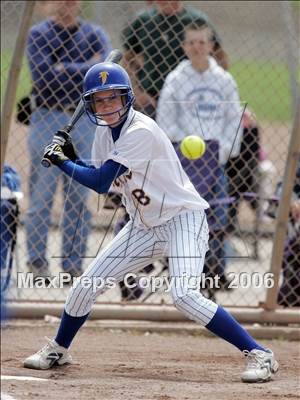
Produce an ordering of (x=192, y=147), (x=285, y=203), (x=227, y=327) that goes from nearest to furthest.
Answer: (x=227, y=327)
(x=192, y=147)
(x=285, y=203)

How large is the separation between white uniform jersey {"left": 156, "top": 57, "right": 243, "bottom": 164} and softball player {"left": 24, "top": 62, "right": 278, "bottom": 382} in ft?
4.74

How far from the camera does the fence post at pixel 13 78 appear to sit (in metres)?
6.38

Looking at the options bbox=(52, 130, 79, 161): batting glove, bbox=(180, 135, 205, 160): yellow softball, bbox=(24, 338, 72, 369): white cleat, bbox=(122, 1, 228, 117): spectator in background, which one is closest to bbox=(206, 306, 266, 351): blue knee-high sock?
bbox=(24, 338, 72, 369): white cleat

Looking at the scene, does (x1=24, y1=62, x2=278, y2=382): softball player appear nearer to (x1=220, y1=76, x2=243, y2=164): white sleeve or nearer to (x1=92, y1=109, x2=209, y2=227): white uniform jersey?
(x1=92, y1=109, x2=209, y2=227): white uniform jersey

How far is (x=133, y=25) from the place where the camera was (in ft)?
22.5

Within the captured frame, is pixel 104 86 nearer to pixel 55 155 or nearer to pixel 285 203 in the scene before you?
pixel 55 155

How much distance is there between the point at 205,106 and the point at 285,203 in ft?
2.79

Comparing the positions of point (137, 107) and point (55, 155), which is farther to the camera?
point (137, 107)

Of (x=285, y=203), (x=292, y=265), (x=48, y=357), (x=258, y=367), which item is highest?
(x=48, y=357)

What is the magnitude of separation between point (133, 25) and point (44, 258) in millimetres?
1647

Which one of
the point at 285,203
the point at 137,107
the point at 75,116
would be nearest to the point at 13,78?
the point at 137,107

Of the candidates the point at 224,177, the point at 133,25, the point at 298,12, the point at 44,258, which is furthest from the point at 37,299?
the point at 298,12

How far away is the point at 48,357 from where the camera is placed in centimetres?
548

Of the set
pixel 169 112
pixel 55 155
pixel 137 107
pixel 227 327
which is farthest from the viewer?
pixel 137 107
